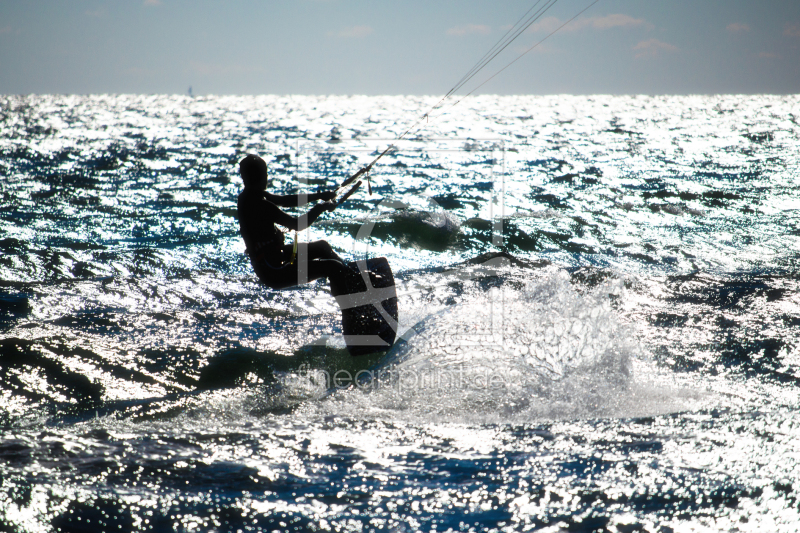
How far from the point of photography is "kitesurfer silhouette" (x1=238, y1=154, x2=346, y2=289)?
18.1ft

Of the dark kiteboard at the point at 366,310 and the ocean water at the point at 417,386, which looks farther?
the dark kiteboard at the point at 366,310

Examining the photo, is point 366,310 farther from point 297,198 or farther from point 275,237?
point 297,198

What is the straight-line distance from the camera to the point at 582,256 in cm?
1084

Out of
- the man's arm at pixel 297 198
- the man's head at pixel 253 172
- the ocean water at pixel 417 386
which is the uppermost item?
the man's head at pixel 253 172

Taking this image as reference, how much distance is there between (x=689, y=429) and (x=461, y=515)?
195 centimetres

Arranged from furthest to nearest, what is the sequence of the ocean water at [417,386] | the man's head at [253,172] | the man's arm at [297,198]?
the man's arm at [297,198], the man's head at [253,172], the ocean water at [417,386]

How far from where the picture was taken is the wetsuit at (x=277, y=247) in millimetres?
5531

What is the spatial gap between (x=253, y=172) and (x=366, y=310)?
5.60 ft

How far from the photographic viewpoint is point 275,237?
225 inches

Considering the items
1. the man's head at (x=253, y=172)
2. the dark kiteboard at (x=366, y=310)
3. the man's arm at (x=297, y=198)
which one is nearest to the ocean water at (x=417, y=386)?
the dark kiteboard at (x=366, y=310)

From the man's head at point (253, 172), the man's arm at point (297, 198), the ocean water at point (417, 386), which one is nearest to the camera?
the ocean water at point (417, 386)

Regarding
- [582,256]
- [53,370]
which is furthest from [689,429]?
[582,256]

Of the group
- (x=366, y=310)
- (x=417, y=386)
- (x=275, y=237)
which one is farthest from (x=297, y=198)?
(x=417, y=386)

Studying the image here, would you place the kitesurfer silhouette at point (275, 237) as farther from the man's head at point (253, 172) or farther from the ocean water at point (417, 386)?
the ocean water at point (417, 386)
